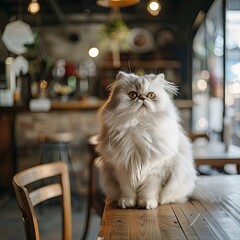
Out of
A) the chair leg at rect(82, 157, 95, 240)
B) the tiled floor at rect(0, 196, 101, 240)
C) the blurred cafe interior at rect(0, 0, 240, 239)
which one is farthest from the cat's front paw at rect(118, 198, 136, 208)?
the tiled floor at rect(0, 196, 101, 240)

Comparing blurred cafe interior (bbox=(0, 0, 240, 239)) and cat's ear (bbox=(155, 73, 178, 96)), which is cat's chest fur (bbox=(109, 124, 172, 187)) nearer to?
cat's ear (bbox=(155, 73, 178, 96))

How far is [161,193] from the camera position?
53.2 inches

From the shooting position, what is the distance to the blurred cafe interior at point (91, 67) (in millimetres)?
3926

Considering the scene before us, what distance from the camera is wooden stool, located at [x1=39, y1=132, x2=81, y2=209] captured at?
3.99 meters

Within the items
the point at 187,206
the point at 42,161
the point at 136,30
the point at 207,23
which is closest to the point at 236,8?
the point at 207,23

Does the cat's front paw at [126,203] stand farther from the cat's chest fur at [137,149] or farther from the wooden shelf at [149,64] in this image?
the wooden shelf at [149,64]

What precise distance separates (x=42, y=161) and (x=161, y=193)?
301 centimetres

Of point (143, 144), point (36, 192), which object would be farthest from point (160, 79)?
point (36, 192)

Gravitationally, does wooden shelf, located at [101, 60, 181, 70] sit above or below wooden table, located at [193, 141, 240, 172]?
above

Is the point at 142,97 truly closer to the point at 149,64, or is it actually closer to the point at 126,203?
the point at 126,203

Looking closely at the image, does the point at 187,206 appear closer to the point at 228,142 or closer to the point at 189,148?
the point at 189,148

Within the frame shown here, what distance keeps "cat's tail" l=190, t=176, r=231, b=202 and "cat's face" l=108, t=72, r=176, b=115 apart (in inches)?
16.2

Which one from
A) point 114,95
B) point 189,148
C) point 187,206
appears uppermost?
point 114,95

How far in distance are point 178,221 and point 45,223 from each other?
265 cm
